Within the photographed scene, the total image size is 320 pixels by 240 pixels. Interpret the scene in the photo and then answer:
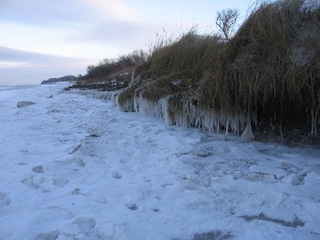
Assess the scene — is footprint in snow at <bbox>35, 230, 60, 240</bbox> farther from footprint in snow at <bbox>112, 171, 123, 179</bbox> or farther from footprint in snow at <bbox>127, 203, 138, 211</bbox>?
footprint in snow at <bbox>112, 171, 123, 179</bbox>

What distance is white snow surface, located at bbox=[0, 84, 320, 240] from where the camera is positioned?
261 cm

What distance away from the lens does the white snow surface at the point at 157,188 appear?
2607mm

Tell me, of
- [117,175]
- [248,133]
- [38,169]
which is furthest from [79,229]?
[248,133]

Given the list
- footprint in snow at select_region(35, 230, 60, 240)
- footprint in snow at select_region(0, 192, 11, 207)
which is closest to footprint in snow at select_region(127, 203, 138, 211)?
footprint in snow at select_region(35, 230, 60, 240)

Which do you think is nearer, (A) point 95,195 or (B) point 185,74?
(A) point 95,195

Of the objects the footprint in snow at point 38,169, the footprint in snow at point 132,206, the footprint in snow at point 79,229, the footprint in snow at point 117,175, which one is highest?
the footprint in snow at point 38,169

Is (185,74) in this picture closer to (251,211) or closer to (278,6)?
(278,6)

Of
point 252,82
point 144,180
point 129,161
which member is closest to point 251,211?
point 144,180

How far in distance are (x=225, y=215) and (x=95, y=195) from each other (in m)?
1.35

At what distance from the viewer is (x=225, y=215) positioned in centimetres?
279

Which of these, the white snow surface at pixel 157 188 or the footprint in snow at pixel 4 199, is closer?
the white snow surface at pixel 157 188

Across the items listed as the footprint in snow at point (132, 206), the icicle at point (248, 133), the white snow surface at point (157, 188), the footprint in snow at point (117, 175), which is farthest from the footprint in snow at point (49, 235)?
the icicle at point (248, 133)

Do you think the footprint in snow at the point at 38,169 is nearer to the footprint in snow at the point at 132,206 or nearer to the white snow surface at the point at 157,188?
the white snow surface at the point at 157,188

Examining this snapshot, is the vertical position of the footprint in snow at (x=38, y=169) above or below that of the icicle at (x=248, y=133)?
below
